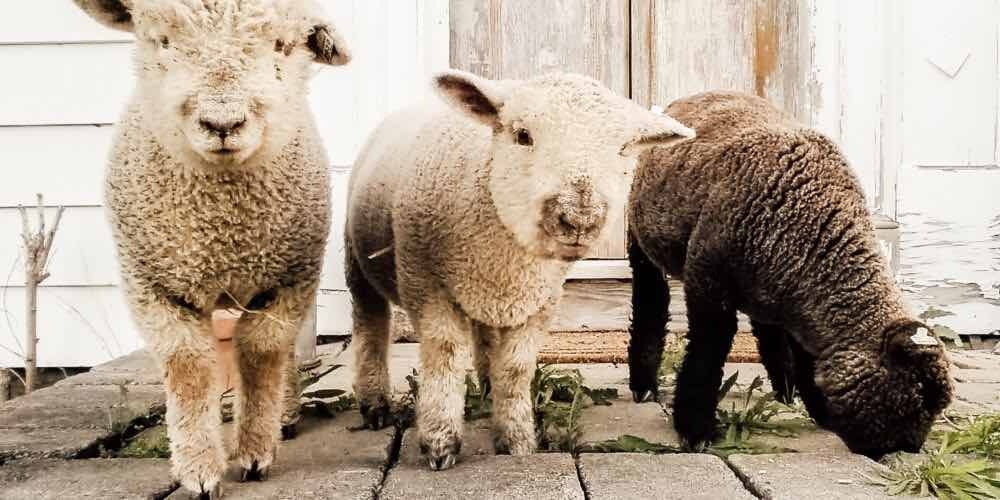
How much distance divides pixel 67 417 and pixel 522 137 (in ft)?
6.77

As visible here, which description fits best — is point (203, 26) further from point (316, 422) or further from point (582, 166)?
point (316, 422)

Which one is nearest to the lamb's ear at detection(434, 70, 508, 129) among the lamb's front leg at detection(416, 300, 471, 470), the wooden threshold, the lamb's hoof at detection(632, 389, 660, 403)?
the lamb's front leg at detection(416, 300, 471, 470)

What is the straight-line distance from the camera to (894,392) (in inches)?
103

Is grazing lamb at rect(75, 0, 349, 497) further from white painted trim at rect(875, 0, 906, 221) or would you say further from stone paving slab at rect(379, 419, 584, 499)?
white painted trim at rect(875, 0, 906, 221)

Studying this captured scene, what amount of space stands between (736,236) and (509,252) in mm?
761

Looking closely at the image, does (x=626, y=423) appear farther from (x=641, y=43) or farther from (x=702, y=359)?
(x=641, y=43)

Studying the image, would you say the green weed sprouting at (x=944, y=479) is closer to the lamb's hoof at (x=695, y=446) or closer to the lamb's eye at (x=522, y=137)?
the lamb's hoof at (x=695, y=446)

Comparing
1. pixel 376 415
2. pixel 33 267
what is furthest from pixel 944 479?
pixel 33 267

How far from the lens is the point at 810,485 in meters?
2.36

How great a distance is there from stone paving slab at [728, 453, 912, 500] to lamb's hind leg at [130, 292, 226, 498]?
148 cm

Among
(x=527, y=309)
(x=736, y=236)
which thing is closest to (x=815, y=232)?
(x=736, y=236)

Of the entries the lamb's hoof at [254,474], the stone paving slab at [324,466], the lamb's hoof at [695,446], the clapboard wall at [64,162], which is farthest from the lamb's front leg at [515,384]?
the clapboard wall at [64,162]

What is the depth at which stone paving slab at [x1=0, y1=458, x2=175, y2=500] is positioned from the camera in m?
2.37

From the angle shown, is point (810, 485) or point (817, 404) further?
point (817, 404)
